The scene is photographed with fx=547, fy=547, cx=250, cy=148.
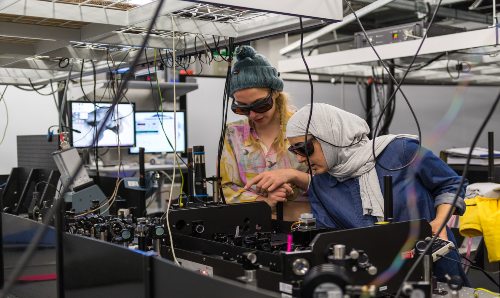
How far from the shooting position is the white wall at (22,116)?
476 cm

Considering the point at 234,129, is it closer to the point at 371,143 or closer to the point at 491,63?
the point at 371,143

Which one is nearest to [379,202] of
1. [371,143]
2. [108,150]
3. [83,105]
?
[371,143]

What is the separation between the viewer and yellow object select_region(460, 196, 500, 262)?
258cm

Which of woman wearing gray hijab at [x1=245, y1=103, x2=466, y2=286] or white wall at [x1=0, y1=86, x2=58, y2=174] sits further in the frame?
white wall at [x1=0, y1=86, x2=58, y2=174]

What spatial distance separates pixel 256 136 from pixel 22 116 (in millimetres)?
3598

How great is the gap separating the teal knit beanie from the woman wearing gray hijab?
298 mm

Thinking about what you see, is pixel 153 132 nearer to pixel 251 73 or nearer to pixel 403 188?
pixel 251 73

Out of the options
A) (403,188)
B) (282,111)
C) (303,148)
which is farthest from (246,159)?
(403,188)

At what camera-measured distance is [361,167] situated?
5.24ft

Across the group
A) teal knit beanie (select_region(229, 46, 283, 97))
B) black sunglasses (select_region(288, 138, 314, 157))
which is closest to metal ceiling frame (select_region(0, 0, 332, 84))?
teal knit beanie (select_region(229, 46, 283, 97))

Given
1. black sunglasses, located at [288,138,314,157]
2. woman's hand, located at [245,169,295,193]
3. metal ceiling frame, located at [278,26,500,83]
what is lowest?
woman's hand, located at [245,169,295,193]

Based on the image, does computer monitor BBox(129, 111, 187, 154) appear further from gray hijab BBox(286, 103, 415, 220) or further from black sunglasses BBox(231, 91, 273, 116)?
gray hijab BBox(286, 103, 415, 220)

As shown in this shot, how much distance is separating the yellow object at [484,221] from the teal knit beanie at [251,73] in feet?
4.32

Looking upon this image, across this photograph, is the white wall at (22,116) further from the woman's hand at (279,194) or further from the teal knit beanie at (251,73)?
the woman's hand at (279,194)
